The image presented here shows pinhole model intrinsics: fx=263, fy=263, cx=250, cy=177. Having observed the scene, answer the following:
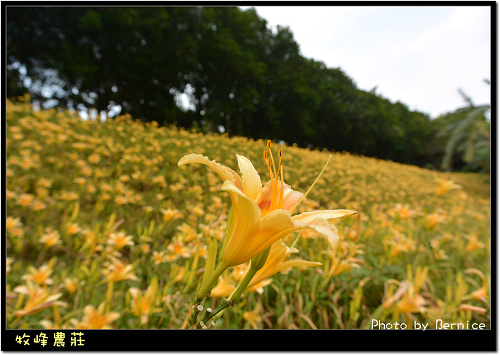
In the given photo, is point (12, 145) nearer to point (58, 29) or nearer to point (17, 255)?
point (17, 255)

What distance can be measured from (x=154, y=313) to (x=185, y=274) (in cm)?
11

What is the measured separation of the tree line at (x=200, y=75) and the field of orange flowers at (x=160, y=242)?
9 cm

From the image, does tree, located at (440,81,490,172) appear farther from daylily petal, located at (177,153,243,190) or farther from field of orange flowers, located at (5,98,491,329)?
daylily petal, located at (177,153,243,190)

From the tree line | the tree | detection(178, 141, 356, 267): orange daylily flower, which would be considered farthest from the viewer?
the tree

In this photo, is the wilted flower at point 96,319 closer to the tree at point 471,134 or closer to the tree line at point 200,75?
the tree line at point 200,75

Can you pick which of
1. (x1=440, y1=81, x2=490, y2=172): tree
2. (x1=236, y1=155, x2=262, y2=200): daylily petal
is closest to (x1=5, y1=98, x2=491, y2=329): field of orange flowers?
(x1=236, y1=155, x2=262, y2=200): daylily petal

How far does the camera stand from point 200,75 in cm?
73

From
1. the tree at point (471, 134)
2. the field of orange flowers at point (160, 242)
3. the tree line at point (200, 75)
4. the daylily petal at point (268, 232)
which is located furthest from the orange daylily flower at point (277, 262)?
the tree at point (471, 134)

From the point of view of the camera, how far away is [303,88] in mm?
638

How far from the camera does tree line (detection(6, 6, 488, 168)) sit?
0.60 m

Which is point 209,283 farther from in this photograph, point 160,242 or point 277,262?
point 160,242

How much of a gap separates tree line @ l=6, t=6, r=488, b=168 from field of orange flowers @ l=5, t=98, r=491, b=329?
0.09m

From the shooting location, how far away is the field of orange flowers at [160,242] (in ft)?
1.64

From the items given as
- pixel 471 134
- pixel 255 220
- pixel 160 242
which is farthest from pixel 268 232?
pixel 471 134
